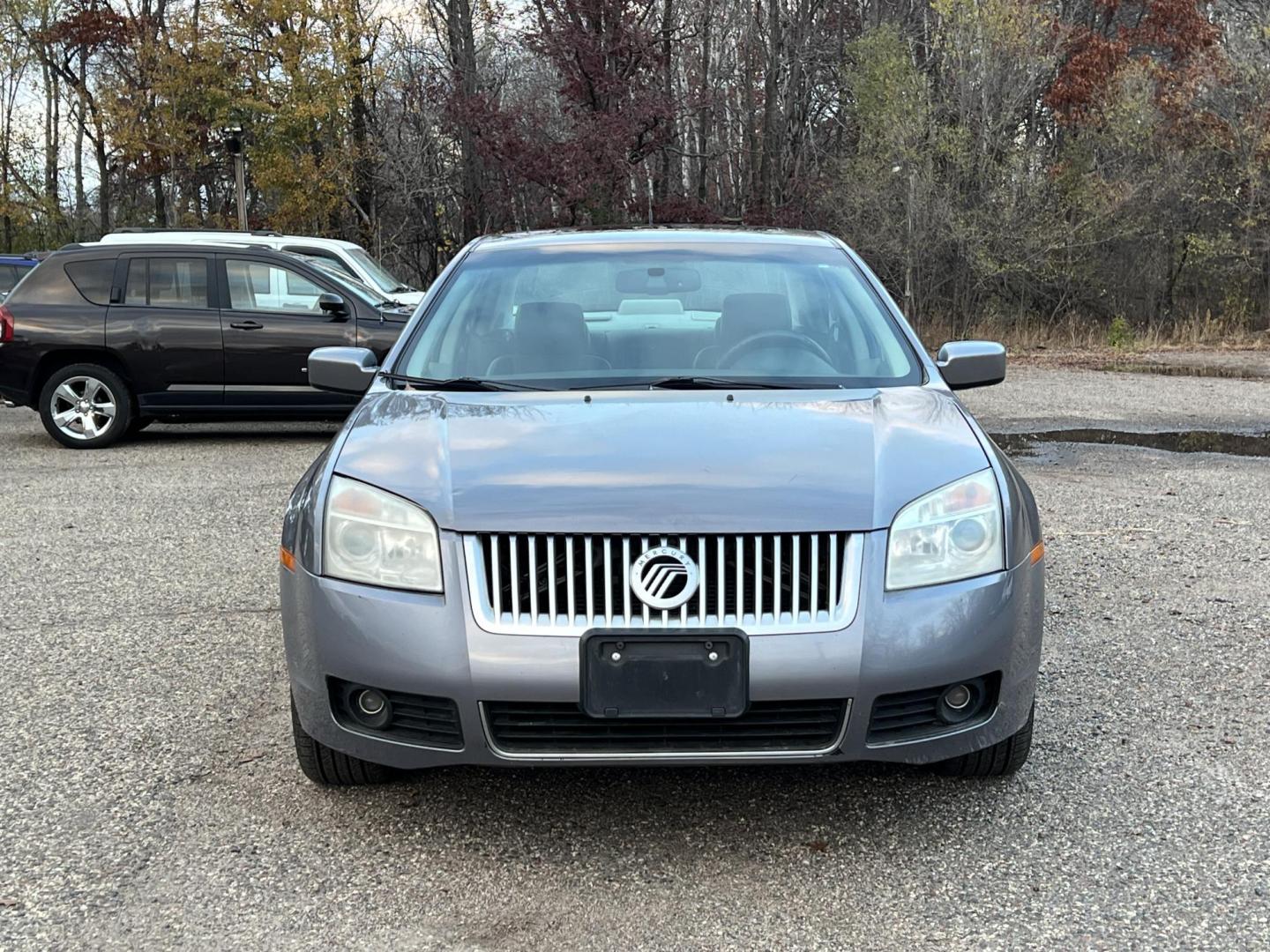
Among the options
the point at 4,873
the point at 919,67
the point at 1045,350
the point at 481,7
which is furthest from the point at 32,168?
the point at 4,873

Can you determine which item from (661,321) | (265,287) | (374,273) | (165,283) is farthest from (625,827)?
(374,273)

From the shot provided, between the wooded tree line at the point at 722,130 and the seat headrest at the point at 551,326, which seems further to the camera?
the wooded tree line at the point at 722,130

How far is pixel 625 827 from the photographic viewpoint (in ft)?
10.6

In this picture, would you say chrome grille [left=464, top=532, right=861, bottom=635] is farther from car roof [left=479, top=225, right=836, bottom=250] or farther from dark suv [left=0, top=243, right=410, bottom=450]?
dark suv [left=0, top=243, right=410, bottom=450]

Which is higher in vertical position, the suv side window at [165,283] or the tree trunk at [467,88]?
the tree trunk at [467,88]

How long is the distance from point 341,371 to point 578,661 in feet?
6.66

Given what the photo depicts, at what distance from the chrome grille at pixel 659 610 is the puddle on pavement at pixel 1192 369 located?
613 inches

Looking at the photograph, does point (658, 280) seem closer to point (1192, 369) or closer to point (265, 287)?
point (265, 287)

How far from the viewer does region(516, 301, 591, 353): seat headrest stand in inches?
161

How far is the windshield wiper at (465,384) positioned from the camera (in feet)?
12.5

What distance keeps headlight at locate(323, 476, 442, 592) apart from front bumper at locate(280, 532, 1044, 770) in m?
0.03

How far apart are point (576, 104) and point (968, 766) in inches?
938

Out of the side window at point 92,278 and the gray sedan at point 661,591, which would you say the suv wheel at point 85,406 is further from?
the gray sedan at point 661,591

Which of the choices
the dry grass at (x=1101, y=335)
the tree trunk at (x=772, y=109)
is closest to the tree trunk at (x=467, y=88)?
the tree trunk at (x=772, y=109)
